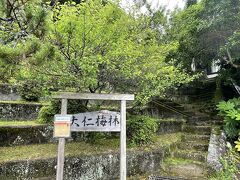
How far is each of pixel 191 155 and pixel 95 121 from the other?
3564mm

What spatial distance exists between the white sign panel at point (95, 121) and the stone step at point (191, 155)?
305cm

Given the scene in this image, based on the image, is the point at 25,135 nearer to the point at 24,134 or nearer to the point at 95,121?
the point at 24,134

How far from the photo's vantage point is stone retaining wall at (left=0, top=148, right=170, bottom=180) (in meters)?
4.00

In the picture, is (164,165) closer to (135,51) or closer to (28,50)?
(135,51)

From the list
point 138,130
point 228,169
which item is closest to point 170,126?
point 138,130

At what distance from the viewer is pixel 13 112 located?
605 centimetres

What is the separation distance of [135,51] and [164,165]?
3225mm

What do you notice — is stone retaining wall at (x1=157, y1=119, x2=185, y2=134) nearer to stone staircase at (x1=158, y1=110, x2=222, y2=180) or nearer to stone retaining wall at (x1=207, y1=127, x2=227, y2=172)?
stone staircase at (x1=158, y1=110, x2=222, y2=180)

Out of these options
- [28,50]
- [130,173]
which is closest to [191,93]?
[130,173]

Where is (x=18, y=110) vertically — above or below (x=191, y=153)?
above

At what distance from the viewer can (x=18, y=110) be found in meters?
6.12

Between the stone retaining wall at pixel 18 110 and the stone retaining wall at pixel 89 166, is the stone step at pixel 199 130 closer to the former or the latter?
the stone retaining wall at pixel 89 166

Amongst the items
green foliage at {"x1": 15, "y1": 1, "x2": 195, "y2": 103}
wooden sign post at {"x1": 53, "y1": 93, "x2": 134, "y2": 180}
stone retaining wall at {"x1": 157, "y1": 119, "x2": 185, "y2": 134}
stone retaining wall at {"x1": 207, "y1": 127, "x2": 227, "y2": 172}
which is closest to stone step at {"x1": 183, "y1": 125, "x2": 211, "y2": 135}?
stone retaining wall at {"x1": 157, "y1": 119, "x2": 185, "y2": 134}

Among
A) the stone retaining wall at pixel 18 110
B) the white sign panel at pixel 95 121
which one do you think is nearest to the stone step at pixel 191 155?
the white sign panel at pixel 95 121
